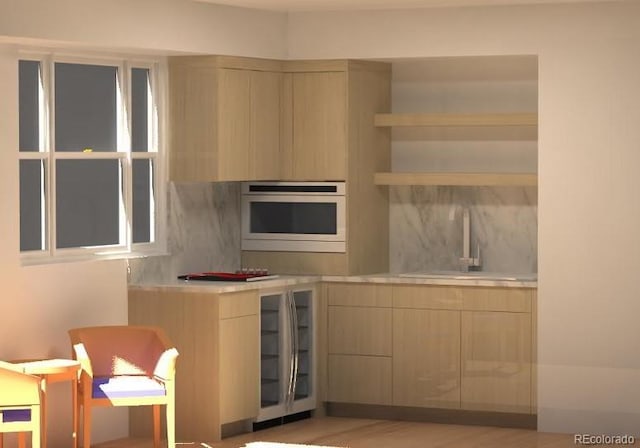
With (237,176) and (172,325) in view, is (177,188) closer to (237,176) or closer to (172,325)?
(237,176)

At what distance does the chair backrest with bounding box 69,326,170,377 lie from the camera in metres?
7.73

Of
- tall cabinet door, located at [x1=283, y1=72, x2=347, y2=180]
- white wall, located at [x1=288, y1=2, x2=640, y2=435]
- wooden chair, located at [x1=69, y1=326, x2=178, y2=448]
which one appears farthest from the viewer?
tall cabinet door, located at [x1=283, y1=72, x2=347, y2=180]

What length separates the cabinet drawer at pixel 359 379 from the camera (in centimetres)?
895

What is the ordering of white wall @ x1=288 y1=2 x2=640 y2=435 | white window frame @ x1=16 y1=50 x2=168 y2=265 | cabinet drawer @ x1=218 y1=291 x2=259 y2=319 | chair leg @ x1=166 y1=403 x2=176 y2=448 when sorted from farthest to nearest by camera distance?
white wall @ x1=288 y1=2 x2=640 y2=435
cabinet drawer @ x1=218 y1=291 x2=259 y2=319
white window frame @ x1=16 y1=50 x2=168 y2=265
chair leg @ x1=166 y1=403 x2=176 y2=448

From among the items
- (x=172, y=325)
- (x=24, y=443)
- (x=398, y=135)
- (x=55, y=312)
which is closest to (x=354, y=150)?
(x=398, y=135)

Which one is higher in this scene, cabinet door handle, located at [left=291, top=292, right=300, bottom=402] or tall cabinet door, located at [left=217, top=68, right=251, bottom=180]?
tall cabinet door, located at [left=217, top=68, right=251, bottom=180]

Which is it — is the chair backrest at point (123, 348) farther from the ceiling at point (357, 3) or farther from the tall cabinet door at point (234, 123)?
the ceiling at point (357, 3)

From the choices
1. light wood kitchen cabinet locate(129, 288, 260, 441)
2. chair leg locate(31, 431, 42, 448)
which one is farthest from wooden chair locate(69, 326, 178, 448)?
chair leg locate(31, 431, 42, 448)

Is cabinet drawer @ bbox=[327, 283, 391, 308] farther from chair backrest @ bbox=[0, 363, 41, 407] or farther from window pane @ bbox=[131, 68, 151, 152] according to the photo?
chair backrest @ bbox=[0, 363, 41, 407]

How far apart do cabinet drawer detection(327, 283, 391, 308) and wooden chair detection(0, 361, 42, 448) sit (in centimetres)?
279

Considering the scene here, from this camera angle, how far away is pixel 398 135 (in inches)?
376

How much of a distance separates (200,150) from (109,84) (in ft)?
2.33

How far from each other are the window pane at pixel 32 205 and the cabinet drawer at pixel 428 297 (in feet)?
7.78

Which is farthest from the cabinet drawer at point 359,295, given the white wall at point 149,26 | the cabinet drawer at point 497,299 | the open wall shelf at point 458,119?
the white wall at point 149,26
